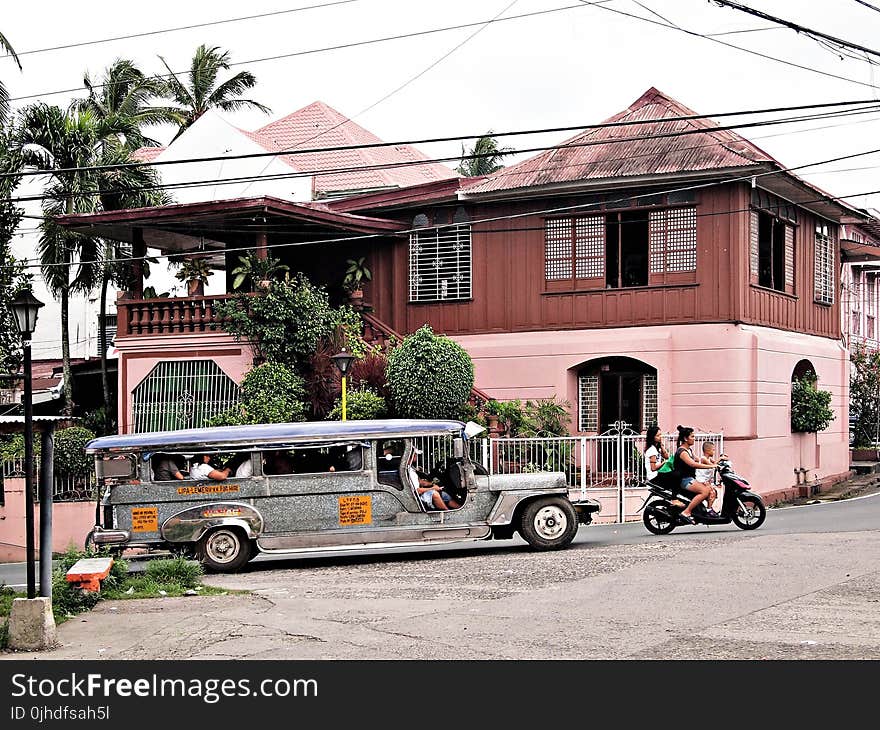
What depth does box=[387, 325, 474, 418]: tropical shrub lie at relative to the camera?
24672 mm

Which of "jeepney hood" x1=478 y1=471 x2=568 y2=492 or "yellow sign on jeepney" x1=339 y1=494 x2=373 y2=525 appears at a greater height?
"jeepney hood" x1=478 y1=471 x2=568 y2=492

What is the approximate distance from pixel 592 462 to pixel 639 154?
6759 mm

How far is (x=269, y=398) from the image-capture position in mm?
25156

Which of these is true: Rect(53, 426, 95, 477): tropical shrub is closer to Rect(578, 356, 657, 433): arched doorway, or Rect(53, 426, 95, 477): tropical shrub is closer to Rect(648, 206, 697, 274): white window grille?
Rect(578, 356, 657, 433): arched doorway

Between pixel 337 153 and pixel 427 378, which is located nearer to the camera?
pixel 427 378

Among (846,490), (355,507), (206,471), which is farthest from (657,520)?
(846,490)

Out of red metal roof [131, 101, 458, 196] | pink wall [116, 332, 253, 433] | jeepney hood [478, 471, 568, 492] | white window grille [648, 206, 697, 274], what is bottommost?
jeepney hood [478, 471, 568, 492]

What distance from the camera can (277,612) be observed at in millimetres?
12922

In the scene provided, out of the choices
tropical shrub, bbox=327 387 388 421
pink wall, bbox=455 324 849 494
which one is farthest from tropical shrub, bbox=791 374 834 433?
tropical shrub, bbox=327 387 388 421

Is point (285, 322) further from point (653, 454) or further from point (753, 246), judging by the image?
point (753, 246)

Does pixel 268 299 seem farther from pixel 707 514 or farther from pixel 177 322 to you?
pixel 707 514

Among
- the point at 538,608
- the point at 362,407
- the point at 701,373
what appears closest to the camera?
the point at 538,608

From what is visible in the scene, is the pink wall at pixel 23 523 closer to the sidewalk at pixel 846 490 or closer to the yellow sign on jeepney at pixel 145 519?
the yellow sign on jeepney at pixel 145 519

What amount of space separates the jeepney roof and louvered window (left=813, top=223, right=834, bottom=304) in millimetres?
16245
